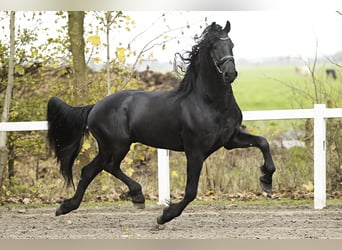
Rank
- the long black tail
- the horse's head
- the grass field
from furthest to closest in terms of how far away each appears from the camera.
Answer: the grass field, the long black tail, the horse's head

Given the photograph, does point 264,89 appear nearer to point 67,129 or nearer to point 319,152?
point 319,152

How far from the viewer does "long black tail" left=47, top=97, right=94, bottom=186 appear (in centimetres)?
763

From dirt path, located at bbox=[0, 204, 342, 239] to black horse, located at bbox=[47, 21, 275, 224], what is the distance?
0.31 meters

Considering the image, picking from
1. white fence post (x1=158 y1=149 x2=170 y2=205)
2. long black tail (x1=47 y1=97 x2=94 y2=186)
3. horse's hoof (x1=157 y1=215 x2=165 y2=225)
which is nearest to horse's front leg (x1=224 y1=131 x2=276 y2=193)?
horse's hoof (x1=157 y1=215 x2=165 y2=225)

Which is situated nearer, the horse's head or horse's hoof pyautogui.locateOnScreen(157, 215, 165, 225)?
the horse's head

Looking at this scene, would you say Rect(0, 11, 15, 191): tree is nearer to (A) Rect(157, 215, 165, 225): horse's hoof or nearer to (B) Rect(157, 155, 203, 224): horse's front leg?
(A) Rect(157, 215, 165, 225): horse's hoof

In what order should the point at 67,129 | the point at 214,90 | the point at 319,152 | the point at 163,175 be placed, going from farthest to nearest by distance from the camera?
1. the point at 163,175
2. the point at 319,152
3. the point at 67,129
4. the point at 214,90

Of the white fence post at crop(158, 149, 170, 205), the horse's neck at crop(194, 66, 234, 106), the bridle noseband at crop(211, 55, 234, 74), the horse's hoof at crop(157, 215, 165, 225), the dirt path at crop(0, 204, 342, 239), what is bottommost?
the dirt path at crop(0, 204, 342, 239)

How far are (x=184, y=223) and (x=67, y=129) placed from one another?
63.4 inches

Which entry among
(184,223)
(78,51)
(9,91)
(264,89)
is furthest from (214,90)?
(264,89)

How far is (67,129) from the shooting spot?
7668 millimetres

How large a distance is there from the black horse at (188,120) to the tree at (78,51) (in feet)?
9.31

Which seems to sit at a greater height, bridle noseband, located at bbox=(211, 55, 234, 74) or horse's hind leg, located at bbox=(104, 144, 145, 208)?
bridle noseband, located at bbox=(211, 55, 234, 74)

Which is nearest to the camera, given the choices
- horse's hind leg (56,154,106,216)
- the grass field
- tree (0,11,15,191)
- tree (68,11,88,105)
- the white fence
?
horse's hind leg (56,154,106,216)
